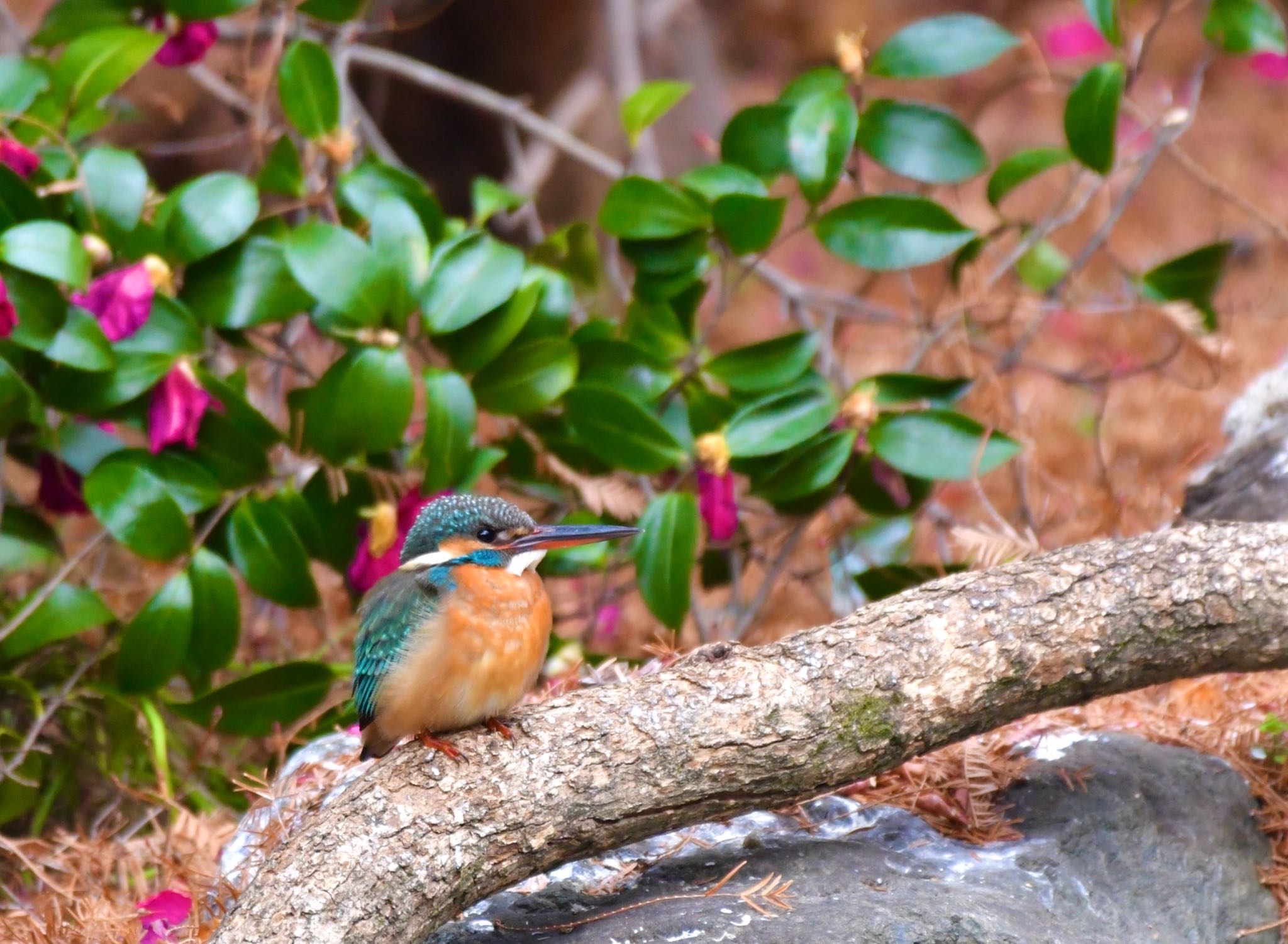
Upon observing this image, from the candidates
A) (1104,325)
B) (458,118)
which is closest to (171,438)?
(458,118)

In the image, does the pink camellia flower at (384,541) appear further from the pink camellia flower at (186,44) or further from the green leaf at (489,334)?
the pink camellia flower at (186,44)

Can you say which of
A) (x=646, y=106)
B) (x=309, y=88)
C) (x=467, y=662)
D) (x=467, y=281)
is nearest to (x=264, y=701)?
(x=467, y=281)

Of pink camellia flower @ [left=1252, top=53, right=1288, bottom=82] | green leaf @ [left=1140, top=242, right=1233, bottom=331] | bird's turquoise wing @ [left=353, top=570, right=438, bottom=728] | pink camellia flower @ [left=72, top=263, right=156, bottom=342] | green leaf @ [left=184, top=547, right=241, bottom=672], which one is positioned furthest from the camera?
pink camellia flower @ [left=1252, top=53, right=1288, bottom=82]

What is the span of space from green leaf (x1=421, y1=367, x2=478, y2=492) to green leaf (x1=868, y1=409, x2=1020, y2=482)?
0.93m

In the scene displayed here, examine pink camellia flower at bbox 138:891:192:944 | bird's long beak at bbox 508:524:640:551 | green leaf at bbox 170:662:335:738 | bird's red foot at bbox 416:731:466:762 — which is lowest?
green leaf at bbox 170:662:335:738

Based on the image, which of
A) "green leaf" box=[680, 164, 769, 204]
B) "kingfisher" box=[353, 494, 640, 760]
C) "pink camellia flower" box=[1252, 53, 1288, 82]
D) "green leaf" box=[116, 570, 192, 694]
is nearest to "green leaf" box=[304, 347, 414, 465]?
"green leaf" box=[116, 570, 192, 694]

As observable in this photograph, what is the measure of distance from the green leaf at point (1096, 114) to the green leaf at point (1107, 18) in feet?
0.20

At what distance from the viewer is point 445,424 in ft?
9.31

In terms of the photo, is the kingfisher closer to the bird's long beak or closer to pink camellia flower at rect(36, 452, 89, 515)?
the bird's long beak

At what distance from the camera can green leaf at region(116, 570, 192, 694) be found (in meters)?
2.84

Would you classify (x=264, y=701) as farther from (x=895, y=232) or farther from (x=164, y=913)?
(x=895, y=232)

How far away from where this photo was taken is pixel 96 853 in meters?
2.73

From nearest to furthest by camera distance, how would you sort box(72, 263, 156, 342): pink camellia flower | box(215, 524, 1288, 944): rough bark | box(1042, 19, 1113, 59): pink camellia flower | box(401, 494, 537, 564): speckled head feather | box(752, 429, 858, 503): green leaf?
box(215, 524, 1288, 944): rough bark → box(401, 494, 537, 564): speckled head feather → box(72, 263, 156, 342): pink camellia flower → box(752, 429, 858, 503): green leaf → box(1042, 19, 1113, 59): pink camellia flower

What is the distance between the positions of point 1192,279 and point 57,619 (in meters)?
2.96
